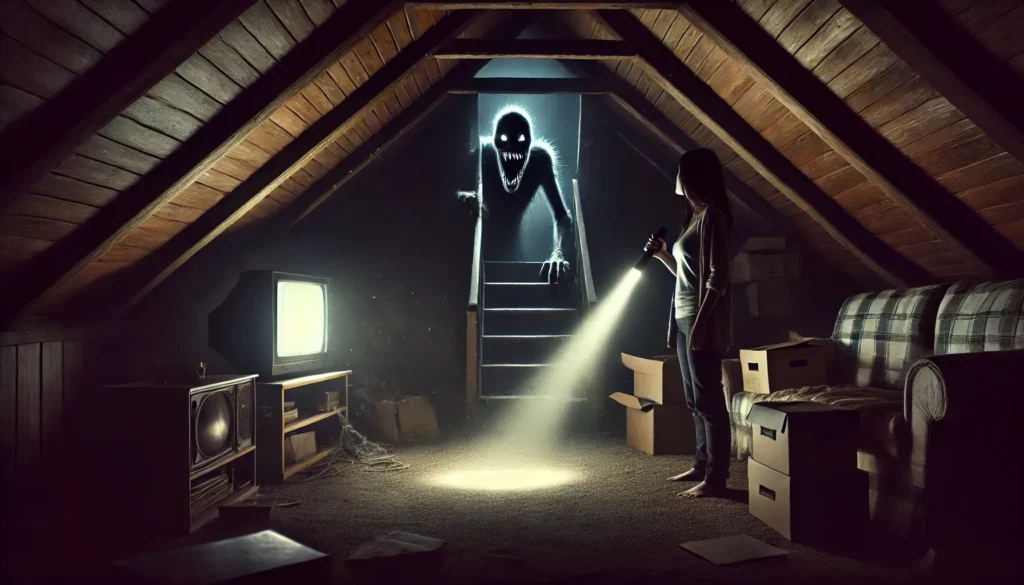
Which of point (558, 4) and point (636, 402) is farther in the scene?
point (636, 402)

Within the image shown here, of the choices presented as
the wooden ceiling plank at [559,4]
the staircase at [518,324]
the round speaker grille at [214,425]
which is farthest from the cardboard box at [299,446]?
the wooden ceiling plank at [559,4]

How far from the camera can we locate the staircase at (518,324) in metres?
5.08

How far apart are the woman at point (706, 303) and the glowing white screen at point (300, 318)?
2.05 meters

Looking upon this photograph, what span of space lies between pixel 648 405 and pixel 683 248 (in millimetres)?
1400

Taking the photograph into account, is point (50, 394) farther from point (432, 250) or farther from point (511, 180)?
point (511, 180)

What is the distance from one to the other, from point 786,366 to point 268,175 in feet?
9.80

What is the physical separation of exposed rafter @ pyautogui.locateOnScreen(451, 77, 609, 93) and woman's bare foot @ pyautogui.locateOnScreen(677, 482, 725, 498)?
307cm

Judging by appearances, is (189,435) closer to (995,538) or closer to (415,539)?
(415,539)

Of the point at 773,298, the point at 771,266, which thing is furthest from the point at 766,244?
the point at 773,298

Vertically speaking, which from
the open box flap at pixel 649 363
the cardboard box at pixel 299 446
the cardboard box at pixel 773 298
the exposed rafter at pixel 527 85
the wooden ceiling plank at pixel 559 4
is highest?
the exposed rafter at pixel 527 85

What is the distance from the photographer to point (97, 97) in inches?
91.1

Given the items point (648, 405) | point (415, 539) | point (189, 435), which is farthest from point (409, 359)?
point (415, 539)

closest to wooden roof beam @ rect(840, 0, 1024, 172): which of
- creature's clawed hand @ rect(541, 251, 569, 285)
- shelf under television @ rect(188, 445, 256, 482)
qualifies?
shelf under television @ rect(188, 445, 256, 482)

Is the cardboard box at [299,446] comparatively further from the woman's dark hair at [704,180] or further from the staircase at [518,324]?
the woman's dark hair at [704,180]
